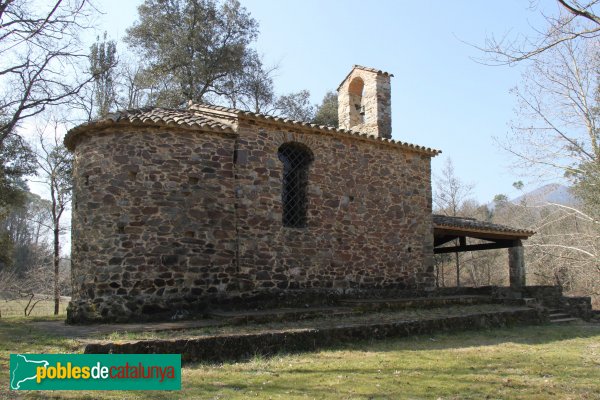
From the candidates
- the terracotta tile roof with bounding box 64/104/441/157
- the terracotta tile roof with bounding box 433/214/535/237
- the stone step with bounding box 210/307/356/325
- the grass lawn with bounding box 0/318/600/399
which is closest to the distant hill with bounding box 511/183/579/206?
the terracotta tile roof with bounding box 433/214/535/237

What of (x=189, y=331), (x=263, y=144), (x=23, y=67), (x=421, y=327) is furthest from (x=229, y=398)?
(x=23, y=67)

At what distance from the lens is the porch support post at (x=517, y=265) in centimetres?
1540

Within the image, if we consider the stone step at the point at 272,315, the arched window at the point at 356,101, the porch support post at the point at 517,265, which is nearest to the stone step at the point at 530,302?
the porch support post at the point at 517,265

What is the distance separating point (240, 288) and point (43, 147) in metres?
14.4

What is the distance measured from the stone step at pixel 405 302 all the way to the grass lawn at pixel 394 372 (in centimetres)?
177

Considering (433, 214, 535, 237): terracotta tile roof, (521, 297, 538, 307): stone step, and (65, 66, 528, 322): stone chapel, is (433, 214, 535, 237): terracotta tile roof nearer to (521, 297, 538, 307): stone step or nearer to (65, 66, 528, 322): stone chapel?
(65, 66, 528, 322): stone chapel

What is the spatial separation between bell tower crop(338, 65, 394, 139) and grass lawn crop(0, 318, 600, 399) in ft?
25.3

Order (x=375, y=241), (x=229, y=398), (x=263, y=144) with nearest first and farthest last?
(x=229, y=398) → (x=263, y=144) → (x=375, y=241)

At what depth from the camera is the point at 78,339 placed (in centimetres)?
699

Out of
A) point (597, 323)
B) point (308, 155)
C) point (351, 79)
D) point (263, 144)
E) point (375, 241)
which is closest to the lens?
point (263, 144)

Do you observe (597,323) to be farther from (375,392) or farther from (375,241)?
(375,392)

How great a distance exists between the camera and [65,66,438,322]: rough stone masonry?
935cm

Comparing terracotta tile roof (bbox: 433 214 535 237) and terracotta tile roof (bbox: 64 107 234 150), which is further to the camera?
terracotta tile roof (bbox: 433 214 535 237)

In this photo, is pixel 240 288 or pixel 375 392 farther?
pixel 240 288
